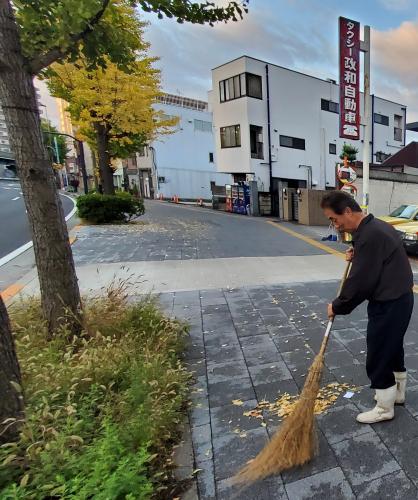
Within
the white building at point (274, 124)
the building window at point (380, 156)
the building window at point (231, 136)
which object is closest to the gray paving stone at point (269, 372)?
the white building at point (274, 124)

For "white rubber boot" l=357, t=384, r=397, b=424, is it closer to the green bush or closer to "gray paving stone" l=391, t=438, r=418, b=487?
"gray paving stone" l=391, t=438, r=418, b=487

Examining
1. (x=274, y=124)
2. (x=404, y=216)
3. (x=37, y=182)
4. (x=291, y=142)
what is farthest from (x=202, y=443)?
(x=291, y=142)

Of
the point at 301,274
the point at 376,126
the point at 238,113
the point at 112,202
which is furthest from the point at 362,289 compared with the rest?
Result: the point at 376,126

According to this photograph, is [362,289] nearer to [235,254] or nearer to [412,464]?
[412,464]

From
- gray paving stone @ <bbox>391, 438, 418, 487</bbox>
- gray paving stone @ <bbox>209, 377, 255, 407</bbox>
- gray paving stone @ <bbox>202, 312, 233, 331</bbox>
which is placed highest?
gray paving stone @ <bbox>391, 438, 418, 487</bbox>

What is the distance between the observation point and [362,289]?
84.8 inches

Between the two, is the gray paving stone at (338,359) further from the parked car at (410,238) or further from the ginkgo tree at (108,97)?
the ginkgo tree at (108,97)

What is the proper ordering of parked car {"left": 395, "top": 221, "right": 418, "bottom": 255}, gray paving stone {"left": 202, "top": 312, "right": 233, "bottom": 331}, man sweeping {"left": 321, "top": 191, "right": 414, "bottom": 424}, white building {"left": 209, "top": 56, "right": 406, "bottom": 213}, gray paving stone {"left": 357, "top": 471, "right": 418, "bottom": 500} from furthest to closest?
white building {"left": 209, "top": 56, "right": 406, "bottom": 213}
parked car {"left": 395, "top": 221, "right": 418, "bottom": 255}
gray paving stone {"left": 202, "top": 312, "right": 233, "bottom": 331}
man sweeping {"left": 321, "top": 191, "right": 414, "bottom": 424}
gray paving stone {"left": 357, "top": 471, "right": 418, "bottom": 500}

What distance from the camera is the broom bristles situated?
1.93 metres

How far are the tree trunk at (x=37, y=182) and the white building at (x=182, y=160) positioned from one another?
30148mm

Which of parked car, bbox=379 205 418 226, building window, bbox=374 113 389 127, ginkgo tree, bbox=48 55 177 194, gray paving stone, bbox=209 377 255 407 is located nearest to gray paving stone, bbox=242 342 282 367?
gray paving stone, bbox=209 377 255 407

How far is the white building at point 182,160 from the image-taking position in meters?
32.8

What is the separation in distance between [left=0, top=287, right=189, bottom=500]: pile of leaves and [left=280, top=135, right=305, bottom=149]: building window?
68.5 feet

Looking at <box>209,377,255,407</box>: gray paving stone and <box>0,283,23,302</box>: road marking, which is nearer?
<box>209,377,255,407</box>: gray paving stone
